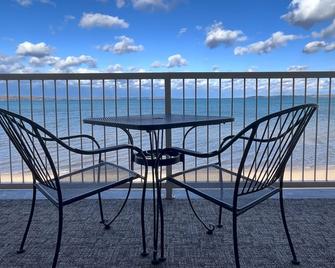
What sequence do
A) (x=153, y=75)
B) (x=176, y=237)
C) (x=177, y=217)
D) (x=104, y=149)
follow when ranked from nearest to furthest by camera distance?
(x=104, y=149), (x=176, y=237), (x=177, y=217), (x=153, y=75)

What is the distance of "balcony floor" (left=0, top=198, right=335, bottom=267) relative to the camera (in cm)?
224

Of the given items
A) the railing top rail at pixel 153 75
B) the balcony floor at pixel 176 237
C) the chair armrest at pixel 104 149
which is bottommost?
the balcony floor at pixel 176 237

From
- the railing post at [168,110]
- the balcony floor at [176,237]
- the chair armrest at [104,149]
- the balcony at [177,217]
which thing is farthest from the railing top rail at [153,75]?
the chair armrest at [104,149]

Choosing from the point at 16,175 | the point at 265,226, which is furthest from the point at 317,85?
the point at 16,175

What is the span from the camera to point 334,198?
11.5 feet

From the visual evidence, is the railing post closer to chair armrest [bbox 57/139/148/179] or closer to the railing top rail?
the railing top rail

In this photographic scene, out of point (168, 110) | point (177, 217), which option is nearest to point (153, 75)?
point (168, 110)

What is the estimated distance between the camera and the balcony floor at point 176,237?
2.24 meters

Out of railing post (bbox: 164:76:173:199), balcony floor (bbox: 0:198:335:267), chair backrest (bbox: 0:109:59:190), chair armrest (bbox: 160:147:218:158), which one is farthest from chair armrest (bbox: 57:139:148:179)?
railing post (bbox: 164:76:173:199)

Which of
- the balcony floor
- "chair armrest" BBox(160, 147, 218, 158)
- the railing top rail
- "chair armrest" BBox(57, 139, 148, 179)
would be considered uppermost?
the railing top rail

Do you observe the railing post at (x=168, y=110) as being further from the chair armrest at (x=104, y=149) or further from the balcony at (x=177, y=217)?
the chair armrest at (x=104, y=149)

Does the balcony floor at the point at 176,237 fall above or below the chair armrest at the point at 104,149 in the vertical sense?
below

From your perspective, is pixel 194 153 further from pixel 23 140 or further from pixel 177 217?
pixel 177 217

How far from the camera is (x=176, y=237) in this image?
2.60 meters
